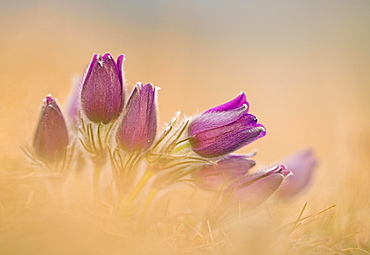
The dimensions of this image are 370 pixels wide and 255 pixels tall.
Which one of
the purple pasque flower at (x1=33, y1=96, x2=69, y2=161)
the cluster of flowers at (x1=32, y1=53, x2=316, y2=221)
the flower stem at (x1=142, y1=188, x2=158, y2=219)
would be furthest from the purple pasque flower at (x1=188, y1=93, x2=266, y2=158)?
the purple pasque flower at (x1=33, y1=96, x2=69, y2=161)

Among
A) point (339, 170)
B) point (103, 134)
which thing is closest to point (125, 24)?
point (339, 170)

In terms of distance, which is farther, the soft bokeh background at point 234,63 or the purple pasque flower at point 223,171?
the soft bokeh background at point 234,63

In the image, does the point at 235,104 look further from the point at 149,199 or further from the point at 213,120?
the point at 149,199

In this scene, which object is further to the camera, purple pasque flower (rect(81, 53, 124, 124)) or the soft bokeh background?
the soft bokeh background

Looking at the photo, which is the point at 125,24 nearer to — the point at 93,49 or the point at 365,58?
the point at 93,49

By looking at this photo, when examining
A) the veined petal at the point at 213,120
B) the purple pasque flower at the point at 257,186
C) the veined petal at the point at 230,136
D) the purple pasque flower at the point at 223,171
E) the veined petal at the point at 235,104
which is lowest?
the purple pasque flower at the point at 257,186

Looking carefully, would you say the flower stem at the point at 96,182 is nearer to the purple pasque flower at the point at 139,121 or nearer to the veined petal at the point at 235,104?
the purple pasque flower at the point at 139,121

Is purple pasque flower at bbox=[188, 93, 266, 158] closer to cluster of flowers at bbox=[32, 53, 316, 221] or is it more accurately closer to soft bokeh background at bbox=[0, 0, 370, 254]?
cluster of flowers at bbox=[32, 53, 316, 221]

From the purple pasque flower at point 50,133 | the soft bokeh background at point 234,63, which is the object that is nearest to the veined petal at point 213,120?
the soft bokeh background at point 234,63
